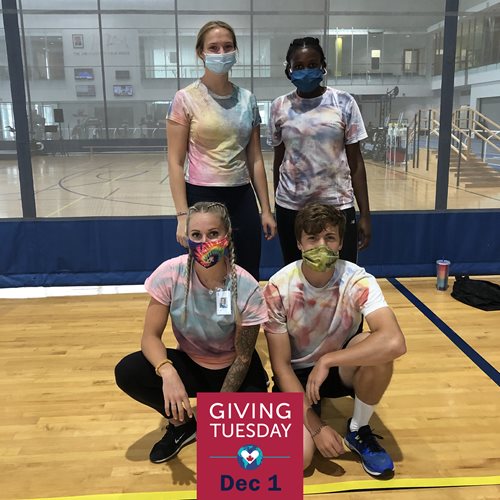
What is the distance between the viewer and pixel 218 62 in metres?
2.04

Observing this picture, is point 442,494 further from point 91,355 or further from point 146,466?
point 91,355

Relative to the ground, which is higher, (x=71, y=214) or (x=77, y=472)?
(x=71, y=214)

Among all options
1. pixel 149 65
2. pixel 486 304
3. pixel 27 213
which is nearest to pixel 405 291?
pixel 486 304

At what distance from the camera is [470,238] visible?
3.88 m

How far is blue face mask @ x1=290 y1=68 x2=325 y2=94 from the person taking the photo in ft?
6.77

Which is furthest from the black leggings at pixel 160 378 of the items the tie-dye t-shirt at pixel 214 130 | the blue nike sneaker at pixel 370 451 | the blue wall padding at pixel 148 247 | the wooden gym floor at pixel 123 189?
the wooden gym floor at pixel 123 189

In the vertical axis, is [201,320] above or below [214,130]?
below

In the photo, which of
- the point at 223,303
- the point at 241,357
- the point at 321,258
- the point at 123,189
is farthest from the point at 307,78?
the point at 123,189

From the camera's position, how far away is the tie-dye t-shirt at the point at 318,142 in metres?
2.11

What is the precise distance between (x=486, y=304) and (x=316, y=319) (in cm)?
198

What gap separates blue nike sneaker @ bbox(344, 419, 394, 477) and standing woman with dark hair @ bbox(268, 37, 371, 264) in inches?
27.9

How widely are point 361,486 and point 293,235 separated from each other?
98 cm

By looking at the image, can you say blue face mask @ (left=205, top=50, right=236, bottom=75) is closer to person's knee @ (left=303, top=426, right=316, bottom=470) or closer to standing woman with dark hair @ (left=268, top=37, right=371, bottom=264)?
standing woman with dark hair @ (left=268, top=37, right=371, bottom=264)

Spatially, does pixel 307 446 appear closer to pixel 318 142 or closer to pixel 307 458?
pixel 307 458
